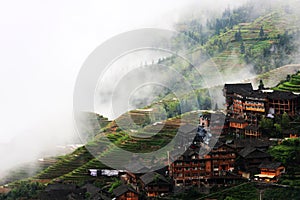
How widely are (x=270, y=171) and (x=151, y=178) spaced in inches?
193

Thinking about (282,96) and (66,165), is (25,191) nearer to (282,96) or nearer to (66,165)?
(66,165)

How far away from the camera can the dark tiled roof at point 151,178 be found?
28312 mm

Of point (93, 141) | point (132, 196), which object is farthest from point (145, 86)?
point (132, 196)

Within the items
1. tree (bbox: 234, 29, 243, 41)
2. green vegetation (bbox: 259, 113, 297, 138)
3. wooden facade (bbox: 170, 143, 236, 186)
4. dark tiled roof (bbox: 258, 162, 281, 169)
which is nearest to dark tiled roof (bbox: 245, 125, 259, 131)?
green vegetation (bbox: 259, 113, 297, 138)

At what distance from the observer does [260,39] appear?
69.3 m

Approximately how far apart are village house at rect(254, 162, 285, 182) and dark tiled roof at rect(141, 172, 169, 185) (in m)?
3.81

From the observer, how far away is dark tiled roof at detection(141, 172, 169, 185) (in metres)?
28.3

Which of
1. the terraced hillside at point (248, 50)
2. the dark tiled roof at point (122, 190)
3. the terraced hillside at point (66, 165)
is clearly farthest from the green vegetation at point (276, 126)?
the terraced hillside at point (248, 50)

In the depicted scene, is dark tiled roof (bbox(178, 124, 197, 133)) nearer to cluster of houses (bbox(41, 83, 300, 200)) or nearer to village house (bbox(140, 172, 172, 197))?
cluster of houses (bbox(41, 83, 300, 200))

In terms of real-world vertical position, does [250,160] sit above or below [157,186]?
above

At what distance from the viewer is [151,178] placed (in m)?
28.7

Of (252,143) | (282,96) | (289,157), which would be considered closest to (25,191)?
(252,143)

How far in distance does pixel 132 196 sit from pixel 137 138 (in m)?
8.65

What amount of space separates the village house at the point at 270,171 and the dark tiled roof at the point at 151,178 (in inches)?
150
